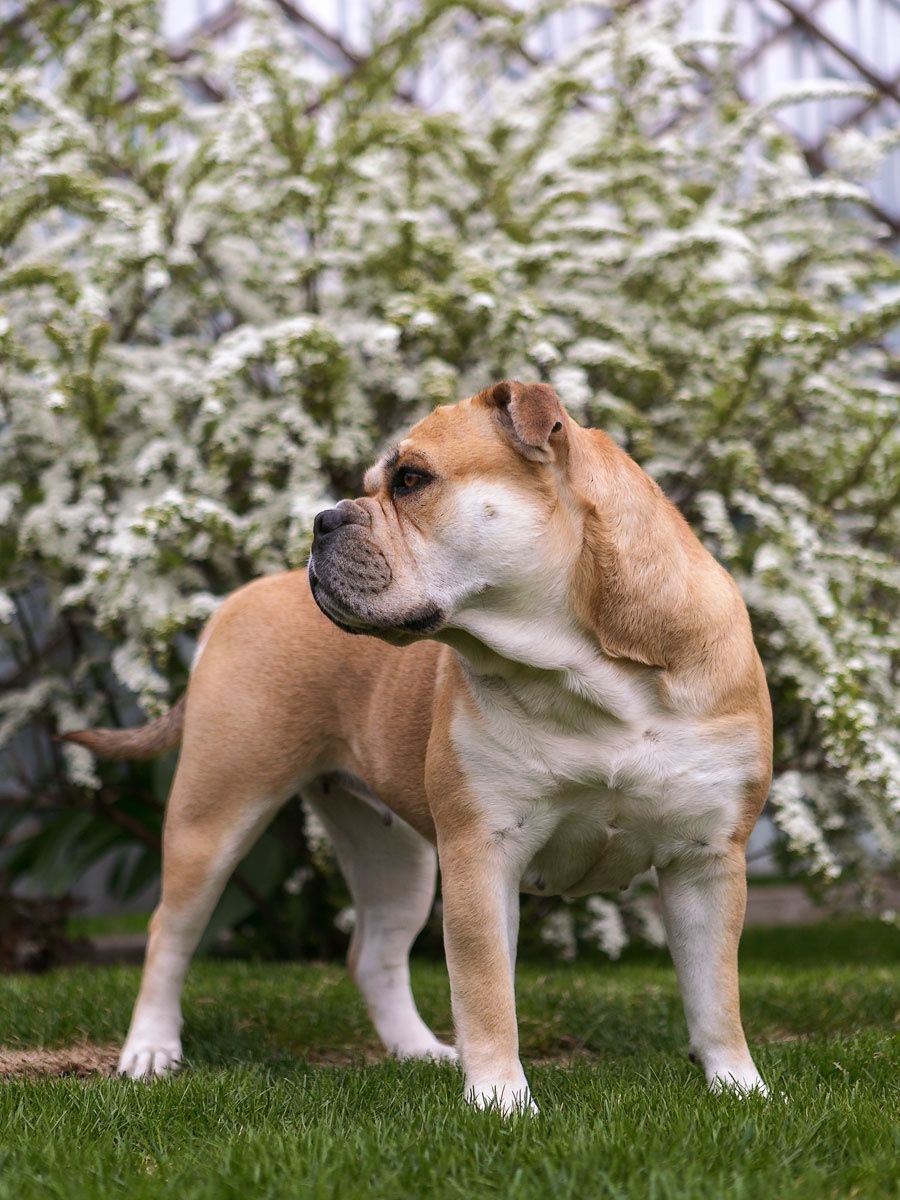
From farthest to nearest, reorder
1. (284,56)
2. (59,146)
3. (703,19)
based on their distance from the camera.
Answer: (703,19)
(284,56)
(59,146)

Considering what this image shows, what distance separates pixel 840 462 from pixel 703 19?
20.8 ft

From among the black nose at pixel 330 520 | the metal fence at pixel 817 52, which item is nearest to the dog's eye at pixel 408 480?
the black nose at pixel 330 520

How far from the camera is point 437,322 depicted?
5.86m

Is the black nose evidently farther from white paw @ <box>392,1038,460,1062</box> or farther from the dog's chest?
white paw @ <box>392,1038,460,1062</box>

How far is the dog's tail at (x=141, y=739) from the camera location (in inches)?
167

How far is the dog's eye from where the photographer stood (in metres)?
2.97

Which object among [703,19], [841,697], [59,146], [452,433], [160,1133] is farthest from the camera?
[703,19]

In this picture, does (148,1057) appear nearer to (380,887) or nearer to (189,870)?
(189,870)

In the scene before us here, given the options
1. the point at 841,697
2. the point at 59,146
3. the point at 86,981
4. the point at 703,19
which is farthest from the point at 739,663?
the point at 703,19

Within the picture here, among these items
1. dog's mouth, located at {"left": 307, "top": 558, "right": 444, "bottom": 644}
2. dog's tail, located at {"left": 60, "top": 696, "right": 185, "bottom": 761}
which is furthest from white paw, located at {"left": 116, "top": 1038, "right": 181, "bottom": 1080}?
dog's mouth, located at {"left": 307, "top": 558, "right": 444, "bottom": 644}

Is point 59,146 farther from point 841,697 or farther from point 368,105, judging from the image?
point 841,697

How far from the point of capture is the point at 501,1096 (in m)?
2.84

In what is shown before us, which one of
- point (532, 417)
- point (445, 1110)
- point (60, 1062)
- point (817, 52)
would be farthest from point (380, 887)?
point (817, 52)

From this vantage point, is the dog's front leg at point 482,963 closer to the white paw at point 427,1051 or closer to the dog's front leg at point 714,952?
the dog's front leg at point 714,952
